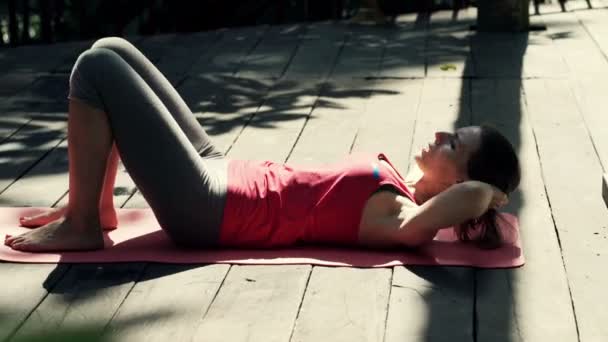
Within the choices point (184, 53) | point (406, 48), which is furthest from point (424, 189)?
point (184, 53)

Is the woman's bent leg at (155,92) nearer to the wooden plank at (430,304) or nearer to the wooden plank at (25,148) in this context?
the wooden plank at (25,148)

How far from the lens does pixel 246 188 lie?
2.57 metres

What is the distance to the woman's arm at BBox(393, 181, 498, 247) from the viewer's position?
2.35 meters

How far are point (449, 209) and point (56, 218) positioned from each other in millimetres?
1121

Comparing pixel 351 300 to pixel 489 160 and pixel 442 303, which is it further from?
pixel 489 160

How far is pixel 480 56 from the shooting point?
501cm

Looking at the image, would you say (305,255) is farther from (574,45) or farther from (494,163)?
(574,45)

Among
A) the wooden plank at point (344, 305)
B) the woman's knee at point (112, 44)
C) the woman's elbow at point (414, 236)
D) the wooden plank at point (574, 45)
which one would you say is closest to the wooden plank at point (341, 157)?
the wooden plank at point (344, 305)

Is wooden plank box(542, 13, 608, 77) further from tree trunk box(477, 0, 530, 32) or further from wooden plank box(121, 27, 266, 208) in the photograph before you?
wooden plank box(121, 27, 266, 208)

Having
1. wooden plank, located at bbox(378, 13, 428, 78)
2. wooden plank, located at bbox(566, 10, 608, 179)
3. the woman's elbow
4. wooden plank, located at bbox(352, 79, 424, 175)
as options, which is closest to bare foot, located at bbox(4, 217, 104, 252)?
the woman's elbow

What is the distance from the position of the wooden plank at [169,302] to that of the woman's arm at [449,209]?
48cm

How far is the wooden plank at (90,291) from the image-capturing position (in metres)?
2.13

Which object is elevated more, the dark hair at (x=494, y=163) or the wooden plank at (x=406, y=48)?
the dark hair at (x=494, y=163)

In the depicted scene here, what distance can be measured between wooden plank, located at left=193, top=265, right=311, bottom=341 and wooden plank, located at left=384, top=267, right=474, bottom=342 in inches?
8.8
